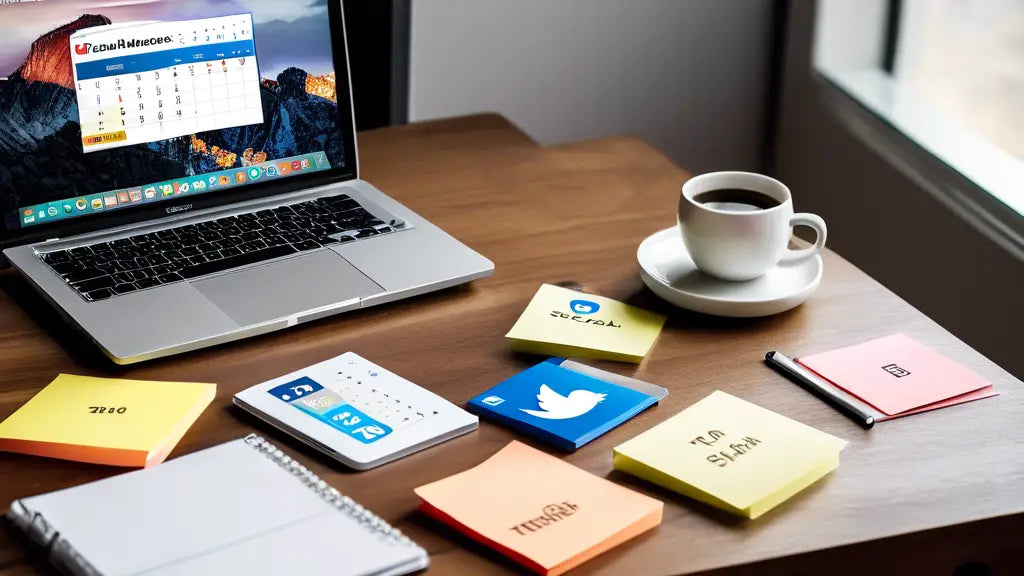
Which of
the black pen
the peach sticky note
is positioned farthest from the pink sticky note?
the peach sticky note

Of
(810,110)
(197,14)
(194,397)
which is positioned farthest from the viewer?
(810,110)

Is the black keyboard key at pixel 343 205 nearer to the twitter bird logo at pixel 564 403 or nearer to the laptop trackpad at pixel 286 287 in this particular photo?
the laptop trackpad at pixel 286 287

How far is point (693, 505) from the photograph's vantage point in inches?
31.7

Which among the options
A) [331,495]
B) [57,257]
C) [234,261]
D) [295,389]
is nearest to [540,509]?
[331,495]

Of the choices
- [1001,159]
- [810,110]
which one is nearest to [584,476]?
[1001,159]

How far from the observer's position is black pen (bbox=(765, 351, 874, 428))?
35.9 inches

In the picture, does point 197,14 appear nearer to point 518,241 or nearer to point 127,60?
point 127,60

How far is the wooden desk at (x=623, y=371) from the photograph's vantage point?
77 centimetres

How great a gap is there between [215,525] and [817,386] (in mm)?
499

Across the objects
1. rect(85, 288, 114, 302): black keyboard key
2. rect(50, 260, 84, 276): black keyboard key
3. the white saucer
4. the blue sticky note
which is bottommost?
the blue sticky note

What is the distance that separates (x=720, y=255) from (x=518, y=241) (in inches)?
10.2

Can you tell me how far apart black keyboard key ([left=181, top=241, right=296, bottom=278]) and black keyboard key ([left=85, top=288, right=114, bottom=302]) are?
0.07 metres

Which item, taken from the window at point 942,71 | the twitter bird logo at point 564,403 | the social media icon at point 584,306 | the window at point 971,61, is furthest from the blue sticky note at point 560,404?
the window at point 971,61

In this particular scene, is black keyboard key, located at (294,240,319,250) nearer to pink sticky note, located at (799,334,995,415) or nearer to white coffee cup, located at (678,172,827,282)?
white coffee cup, located at (678,172,827,282)
